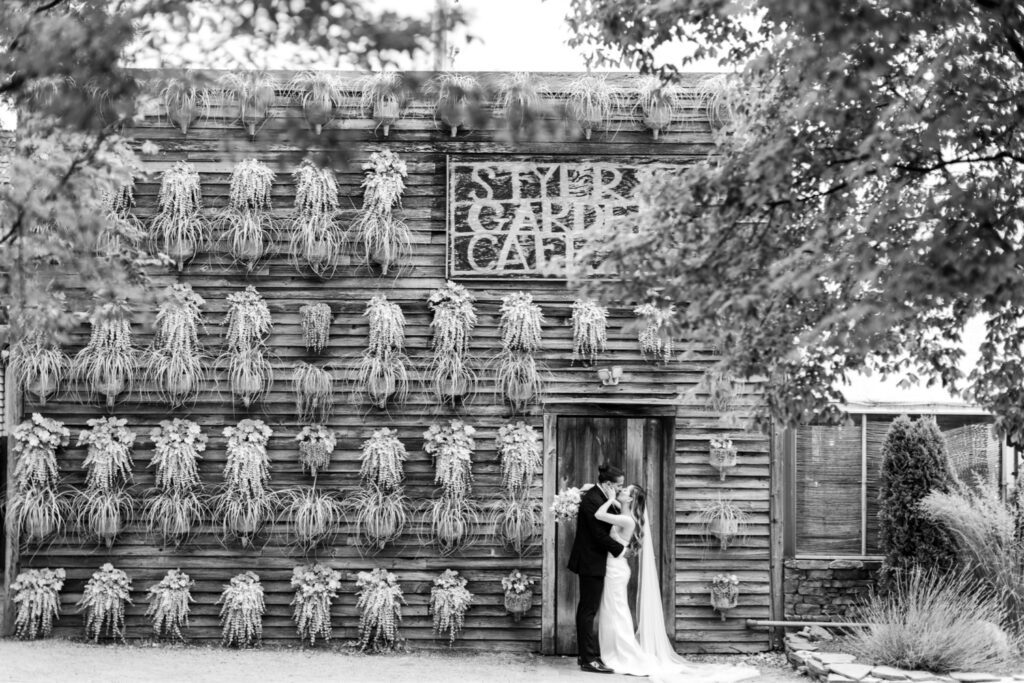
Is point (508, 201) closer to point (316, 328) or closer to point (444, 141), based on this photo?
point (444, 141)

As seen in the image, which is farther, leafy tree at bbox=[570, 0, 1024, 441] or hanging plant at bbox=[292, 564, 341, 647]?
hanging plant at bbox=[292, 564, 341, 647]

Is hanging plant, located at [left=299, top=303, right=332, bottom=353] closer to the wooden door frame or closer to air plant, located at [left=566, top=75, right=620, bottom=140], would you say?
the wooden door frame

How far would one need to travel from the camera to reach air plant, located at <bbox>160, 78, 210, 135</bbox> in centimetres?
1007

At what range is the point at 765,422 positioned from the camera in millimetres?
7086

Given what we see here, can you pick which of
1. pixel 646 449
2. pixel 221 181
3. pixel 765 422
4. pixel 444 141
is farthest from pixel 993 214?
pixel 221 181

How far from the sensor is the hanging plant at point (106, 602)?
989cm

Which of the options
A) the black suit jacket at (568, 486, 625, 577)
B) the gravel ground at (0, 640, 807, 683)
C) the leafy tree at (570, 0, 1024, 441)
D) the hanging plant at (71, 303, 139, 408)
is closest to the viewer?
the leafy tree at (570, 0, 1024, 441)

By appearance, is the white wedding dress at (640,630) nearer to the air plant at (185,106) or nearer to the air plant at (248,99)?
the air plant at (248,99)

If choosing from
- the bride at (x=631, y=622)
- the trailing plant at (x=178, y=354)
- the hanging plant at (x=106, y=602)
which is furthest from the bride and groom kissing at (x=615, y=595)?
the hanging plant at (x=106, y=602)

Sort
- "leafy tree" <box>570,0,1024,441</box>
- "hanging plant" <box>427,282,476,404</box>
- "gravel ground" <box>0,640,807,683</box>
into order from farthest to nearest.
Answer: "hanging plant" <box>427,282,476,404</box> → "gravel ground" <box>0,640,807,683</box> → "leafy tree" <box>570,0,1024,441</box>

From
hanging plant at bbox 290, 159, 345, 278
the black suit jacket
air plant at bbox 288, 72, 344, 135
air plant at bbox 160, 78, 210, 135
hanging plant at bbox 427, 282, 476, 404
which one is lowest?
the black suit jacket

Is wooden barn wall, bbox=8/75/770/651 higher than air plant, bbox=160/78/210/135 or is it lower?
lower

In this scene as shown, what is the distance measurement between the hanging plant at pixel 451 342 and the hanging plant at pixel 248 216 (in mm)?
1592

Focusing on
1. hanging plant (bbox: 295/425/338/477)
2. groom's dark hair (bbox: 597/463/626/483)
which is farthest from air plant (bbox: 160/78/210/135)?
groom's dark hair (bbox: 597/463/626/483)
